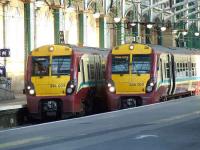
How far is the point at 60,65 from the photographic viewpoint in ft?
85.9

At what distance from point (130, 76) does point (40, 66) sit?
386cm

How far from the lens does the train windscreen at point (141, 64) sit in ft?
90.6

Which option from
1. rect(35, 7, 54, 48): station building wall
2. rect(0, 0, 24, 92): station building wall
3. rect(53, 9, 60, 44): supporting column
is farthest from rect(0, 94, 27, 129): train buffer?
rect(53, 9, 60, 44): supporting column

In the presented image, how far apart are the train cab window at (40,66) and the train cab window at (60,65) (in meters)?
0.26

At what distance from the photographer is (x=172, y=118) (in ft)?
61.0

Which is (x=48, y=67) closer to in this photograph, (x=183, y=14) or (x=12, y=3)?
(x=12, y=3)

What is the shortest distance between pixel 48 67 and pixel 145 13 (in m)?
38.2

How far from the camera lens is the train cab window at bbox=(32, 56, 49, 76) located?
85.8ft

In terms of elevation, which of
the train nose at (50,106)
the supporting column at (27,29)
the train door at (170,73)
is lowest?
the train nose at (50,106)

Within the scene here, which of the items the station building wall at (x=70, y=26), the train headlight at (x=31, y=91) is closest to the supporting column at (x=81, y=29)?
the station building wall at (x=70, y=26)

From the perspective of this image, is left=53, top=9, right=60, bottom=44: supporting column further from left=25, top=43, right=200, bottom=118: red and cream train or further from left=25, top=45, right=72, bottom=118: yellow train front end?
left=25, top=45, right=72, bottom=118: yellow train front end

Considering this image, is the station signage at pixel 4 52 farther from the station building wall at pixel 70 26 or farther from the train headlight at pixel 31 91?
the station building wall at pixel 70 26

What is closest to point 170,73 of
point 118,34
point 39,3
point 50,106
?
point 50,106

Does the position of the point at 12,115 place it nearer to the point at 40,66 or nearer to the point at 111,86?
the point at 40,66
